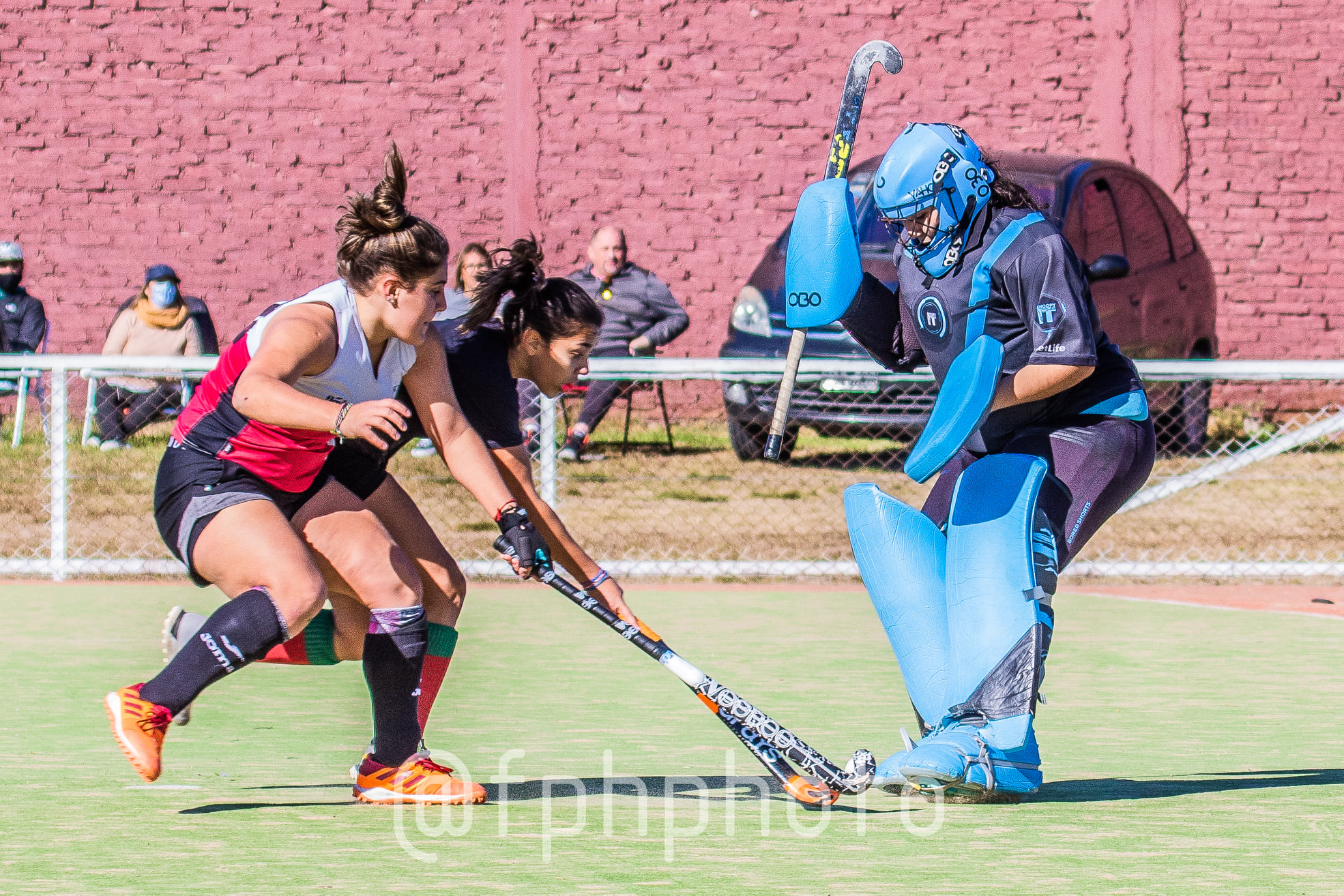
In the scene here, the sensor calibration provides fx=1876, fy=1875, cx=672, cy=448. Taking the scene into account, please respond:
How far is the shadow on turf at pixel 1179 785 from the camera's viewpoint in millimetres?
4316

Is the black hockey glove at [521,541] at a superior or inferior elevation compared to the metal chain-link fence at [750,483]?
superior

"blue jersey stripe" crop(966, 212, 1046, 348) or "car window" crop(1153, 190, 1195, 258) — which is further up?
"blue jersey stripe" crop(966, 212, 1046, 348)

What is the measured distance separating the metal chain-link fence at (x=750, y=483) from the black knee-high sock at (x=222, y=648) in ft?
16.0

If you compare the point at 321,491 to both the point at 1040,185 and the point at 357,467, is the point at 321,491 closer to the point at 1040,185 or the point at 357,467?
the point at 357,467

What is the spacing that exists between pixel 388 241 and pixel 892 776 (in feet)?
5.28

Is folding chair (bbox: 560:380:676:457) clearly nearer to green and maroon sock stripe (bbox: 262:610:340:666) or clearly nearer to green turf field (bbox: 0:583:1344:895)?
green turf field (bbox: 0:583:1344:895)

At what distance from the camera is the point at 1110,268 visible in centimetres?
1001

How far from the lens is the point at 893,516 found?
4559 mm

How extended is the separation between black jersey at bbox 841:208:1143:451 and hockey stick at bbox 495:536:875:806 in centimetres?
88

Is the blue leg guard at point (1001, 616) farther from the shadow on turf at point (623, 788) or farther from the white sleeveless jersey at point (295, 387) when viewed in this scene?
the white sleeveless jersey at point (295, 387)

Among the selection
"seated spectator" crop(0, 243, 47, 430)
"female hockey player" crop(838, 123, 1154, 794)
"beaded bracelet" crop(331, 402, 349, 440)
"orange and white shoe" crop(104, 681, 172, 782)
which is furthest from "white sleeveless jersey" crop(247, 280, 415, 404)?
"seated spectator" crop(0, 243, 47, 430)

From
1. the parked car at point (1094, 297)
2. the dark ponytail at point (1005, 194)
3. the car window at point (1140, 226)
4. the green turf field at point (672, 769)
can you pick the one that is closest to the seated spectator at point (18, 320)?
the parked car at point (1094, 297)

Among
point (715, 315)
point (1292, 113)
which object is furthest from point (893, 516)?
point (1292, 113)

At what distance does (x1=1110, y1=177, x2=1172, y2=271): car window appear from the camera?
11648mm
